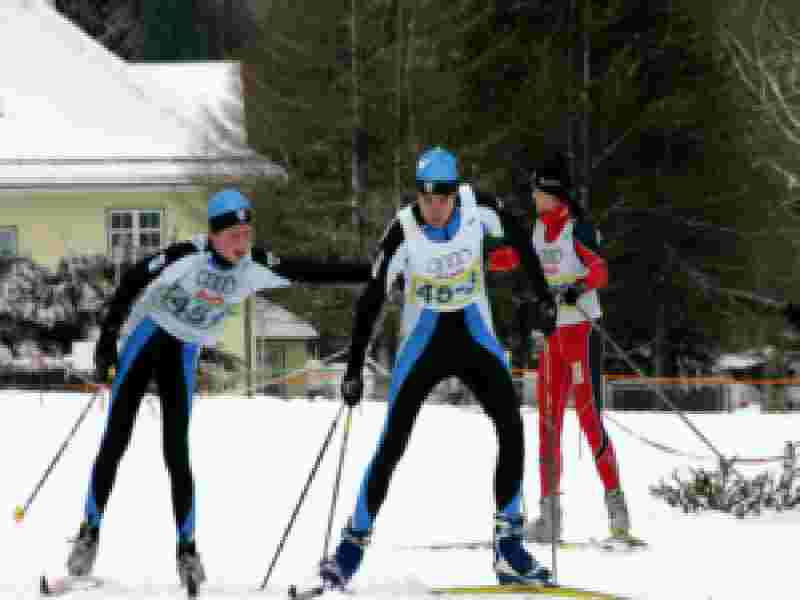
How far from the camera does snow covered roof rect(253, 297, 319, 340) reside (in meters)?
35.3

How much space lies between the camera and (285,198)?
112ft

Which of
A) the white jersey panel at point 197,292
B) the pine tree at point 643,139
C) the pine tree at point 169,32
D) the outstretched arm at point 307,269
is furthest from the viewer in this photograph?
the pine tree at point 169,32

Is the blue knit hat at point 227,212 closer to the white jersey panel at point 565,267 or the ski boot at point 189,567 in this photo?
the ski boot at point 189,567

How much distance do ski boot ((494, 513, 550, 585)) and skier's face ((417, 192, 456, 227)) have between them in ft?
4.44

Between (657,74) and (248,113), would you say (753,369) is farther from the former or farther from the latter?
(248,113)

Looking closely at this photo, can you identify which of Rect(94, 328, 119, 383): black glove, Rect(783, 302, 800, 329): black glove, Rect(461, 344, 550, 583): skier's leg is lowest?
Rect(461, 344, 550, 583): skier's leg

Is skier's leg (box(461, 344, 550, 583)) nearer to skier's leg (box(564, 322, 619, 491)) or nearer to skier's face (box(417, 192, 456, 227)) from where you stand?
skier's face (box(417, 192, 456, 227))

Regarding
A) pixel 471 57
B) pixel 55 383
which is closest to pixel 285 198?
pixel 471 57

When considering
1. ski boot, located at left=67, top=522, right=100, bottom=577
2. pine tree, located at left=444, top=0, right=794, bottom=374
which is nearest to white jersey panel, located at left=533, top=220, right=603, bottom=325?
ski boot, located at left=67, top=522, right=100, bottom=577

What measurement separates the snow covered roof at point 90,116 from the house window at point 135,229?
864 mm

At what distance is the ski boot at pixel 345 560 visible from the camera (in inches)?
Result: 299

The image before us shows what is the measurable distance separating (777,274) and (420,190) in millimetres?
31590

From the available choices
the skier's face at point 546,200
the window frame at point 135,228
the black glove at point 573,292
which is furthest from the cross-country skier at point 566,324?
the window frame at point 135,228

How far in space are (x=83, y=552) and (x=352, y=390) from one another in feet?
4.99
